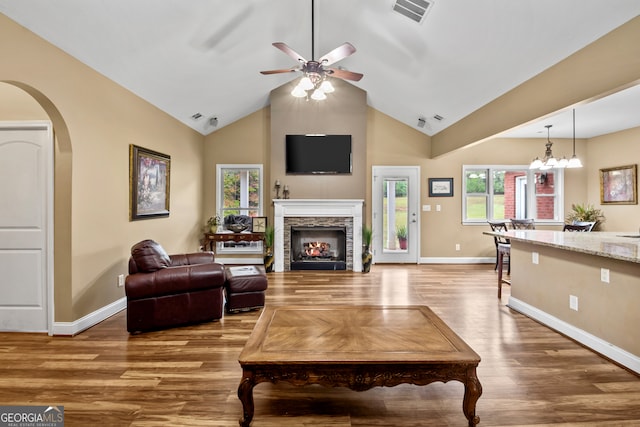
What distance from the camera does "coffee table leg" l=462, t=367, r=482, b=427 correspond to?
5.90 ft

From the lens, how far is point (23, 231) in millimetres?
3193

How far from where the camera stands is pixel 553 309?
133 inches

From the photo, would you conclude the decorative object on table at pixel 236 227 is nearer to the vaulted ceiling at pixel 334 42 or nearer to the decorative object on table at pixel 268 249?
the decorative object on table at pixel 268 249

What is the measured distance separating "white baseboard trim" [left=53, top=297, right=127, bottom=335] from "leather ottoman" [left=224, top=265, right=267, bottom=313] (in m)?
1.25

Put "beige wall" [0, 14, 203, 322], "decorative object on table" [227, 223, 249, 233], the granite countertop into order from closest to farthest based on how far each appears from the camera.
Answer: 1. the granite countertop
2. "beige wall" [0, 14, 203, 322]
3. "decorative object on table" [227, 223, 249, 233]

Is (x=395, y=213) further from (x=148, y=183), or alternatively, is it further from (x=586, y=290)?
(x=148, y=183)

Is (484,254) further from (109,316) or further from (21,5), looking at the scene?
(21,5)

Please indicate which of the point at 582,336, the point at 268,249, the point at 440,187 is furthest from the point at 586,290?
the point at 268,249

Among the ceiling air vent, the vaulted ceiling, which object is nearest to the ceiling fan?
the vaulted ceiling

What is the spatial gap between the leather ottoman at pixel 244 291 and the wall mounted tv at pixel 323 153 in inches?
118

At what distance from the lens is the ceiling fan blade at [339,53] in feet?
10.3

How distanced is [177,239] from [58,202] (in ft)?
7.90

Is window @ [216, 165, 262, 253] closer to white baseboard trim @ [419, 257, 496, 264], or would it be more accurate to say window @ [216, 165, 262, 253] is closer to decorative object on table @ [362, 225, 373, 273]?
decorative object on table @ [362, 225, 373, 273]

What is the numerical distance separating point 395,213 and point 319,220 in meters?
1.74
